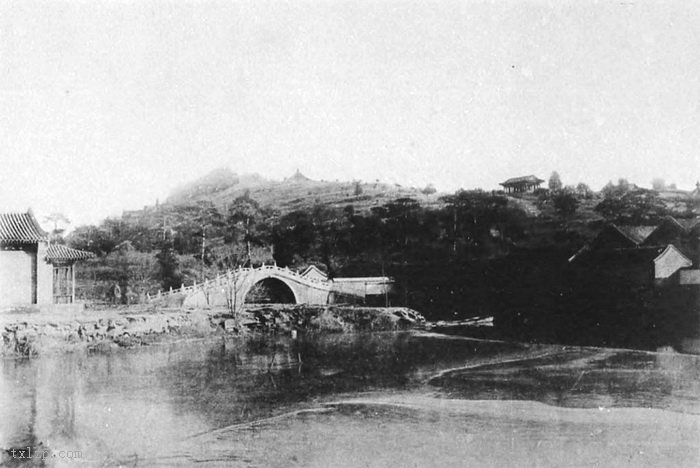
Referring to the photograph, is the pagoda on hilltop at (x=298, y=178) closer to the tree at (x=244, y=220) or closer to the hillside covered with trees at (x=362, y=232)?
the hillside covered with trees at (x=362, y=232)

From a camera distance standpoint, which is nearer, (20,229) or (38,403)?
(38,403)

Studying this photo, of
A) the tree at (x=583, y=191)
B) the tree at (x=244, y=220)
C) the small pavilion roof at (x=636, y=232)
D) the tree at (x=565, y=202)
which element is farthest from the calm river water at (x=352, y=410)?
the tree at (x=583, y=191)

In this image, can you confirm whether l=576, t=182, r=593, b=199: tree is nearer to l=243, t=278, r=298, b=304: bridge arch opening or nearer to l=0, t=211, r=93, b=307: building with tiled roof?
l=243, t=278, r=298, b=304: bridge arch opening

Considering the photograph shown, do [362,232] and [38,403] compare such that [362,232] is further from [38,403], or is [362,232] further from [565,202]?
[38,403]

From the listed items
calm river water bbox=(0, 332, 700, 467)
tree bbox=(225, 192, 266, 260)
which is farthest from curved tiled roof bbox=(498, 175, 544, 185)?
tree bbox=(225, 192, 266, 260)

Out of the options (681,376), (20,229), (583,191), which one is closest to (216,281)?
(20,229)

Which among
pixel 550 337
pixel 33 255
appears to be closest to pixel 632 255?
pixel 550 337
